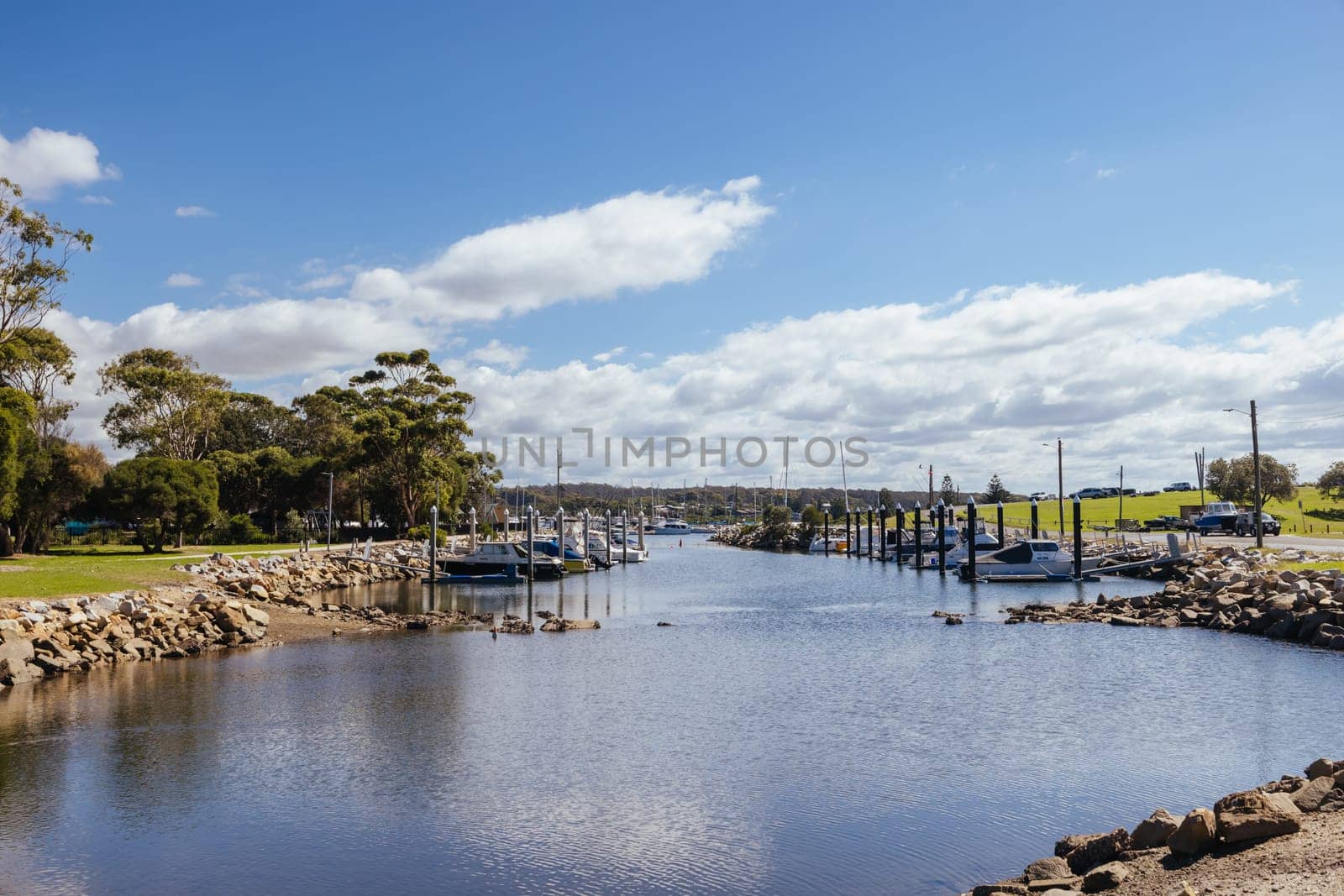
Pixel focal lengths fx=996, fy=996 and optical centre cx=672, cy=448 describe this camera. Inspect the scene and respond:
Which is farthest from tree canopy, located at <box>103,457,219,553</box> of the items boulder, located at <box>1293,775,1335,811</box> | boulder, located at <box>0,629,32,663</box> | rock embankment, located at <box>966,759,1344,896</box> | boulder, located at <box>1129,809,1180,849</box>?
boulder, located at <box>1293,775,1335,811</box>

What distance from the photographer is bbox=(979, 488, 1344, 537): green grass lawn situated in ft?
277

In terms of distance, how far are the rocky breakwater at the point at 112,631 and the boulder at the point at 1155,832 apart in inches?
1059

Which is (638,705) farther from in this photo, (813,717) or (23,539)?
(23,539)

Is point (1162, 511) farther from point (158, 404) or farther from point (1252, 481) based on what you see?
point (158, 404)

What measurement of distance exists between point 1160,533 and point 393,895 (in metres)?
86.0

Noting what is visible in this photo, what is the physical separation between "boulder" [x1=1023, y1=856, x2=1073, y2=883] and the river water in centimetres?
129

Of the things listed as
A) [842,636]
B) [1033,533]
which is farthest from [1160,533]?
[842,636]

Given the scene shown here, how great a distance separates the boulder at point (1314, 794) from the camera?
11.7 meters

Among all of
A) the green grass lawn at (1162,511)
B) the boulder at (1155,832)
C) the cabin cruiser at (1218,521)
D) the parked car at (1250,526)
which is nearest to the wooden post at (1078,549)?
the parked car at (1250,526)

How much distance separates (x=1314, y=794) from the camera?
11.8 meters

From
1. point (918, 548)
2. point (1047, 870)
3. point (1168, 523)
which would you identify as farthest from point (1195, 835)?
point (1168, 523)

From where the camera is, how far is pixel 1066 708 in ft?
76.3

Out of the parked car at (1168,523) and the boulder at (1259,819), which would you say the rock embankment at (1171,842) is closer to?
the boulder at (1259,819)

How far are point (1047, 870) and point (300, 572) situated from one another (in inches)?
A: 1971
